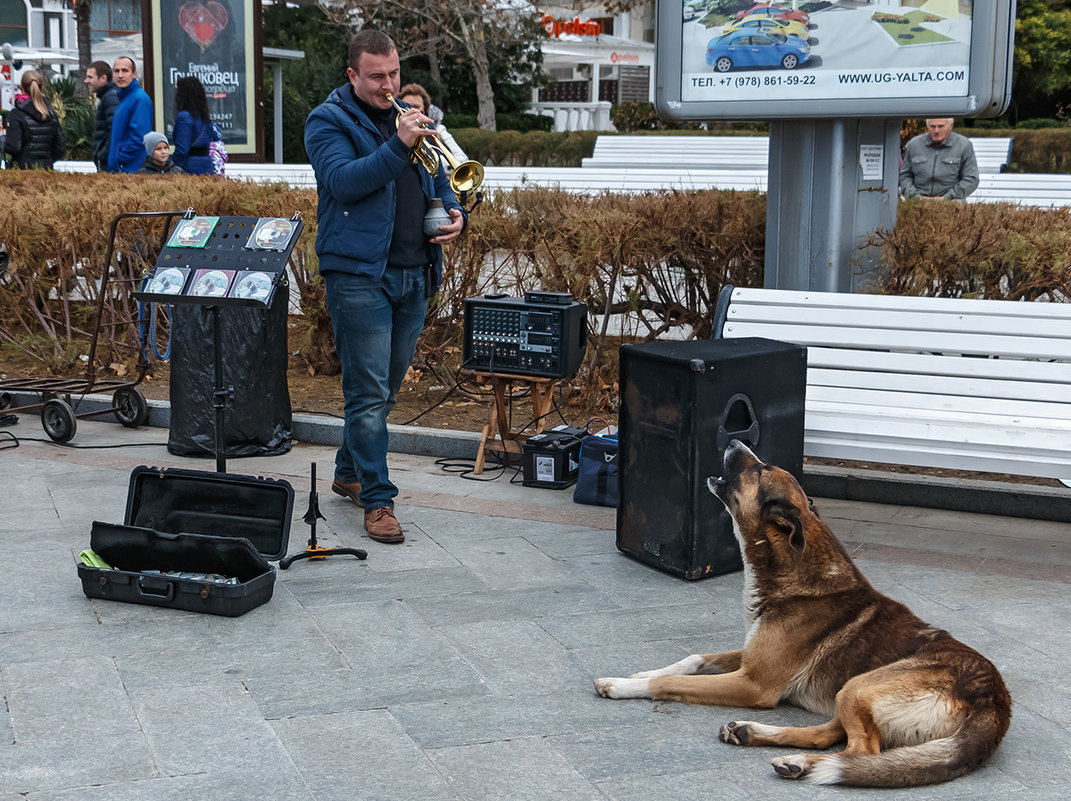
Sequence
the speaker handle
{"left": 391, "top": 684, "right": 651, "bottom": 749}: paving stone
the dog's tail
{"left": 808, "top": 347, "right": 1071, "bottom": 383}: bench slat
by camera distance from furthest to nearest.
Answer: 1. {"left": 808, "top": 347, "right": 1071, "bottom": 383}: bench slat
2. the speaker handle
3. {"left": 391, "top": 684, "right": 651, "bottom": 749}: paving stone
4. the dog's tail

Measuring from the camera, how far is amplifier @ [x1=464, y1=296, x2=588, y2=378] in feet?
22.4

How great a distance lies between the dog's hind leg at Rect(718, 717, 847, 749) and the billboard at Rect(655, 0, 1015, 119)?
375 centimetres

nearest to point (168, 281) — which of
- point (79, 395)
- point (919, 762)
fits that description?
point (79, 395)

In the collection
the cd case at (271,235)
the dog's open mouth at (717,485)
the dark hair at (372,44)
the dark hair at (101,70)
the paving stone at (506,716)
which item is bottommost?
the paving stone at (506,716)

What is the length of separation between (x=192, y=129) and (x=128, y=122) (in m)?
0.68

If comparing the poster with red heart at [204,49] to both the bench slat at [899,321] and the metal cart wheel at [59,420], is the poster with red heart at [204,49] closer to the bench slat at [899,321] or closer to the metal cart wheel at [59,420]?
the metal cart wheel at [59,420]

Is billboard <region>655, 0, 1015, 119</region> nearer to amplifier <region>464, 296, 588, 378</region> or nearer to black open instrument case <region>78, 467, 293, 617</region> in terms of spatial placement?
amplifier <region>464, 296, 588, 378</region>

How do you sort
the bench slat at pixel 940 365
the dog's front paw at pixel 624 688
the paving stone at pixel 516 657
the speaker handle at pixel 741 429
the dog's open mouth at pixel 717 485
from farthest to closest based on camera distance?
1. the bench slat at pixel 940 365
2. the speaker handle at pixel 741 429
3. the dog's open mouth at pixel 717 485
4. the paving stone at pixel 516 657
5. the dog's front paw at pixel 624 688

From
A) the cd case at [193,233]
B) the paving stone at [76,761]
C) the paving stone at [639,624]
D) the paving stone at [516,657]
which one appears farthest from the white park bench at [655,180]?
the paving stone at [76,761]

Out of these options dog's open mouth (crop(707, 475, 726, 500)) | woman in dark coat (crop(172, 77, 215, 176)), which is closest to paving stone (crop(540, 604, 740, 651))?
dog's open mouth (crop(707, 475, 726, 500))

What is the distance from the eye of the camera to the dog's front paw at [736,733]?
3812mm

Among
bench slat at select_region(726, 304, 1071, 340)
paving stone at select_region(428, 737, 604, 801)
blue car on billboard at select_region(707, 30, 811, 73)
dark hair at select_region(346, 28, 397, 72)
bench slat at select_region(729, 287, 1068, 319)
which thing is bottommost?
paving stone at select_region(428, 737, 604, 801)

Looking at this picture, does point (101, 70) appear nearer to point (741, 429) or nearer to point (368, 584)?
point (368, 584)

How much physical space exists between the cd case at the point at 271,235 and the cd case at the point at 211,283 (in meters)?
0.23
